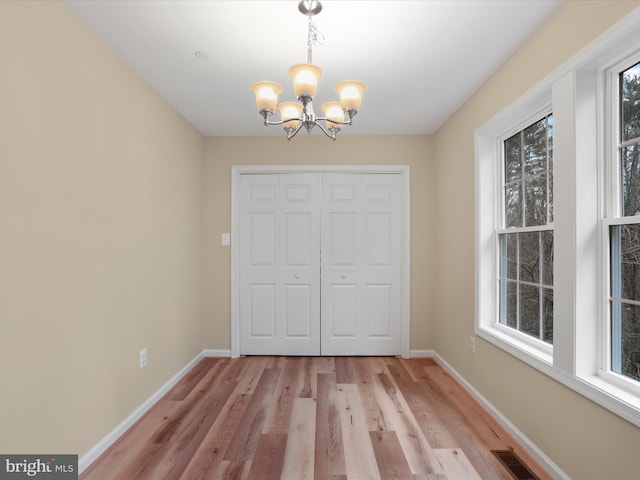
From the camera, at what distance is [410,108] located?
3.10 m

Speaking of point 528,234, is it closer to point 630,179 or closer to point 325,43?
point 630,179

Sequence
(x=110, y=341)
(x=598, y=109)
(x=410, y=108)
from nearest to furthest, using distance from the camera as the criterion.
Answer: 1. (x=598, y=109)
2. (x=110, y=341)
3. (x=410, y=108)

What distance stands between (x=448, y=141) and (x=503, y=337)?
6.33ft

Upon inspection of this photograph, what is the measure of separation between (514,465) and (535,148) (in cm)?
189

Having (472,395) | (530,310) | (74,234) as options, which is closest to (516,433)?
(472,395)

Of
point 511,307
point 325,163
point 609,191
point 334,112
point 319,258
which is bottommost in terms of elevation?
point 511,307

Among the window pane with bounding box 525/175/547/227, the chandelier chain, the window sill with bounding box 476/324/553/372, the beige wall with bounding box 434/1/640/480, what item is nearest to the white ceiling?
the chandelier chain

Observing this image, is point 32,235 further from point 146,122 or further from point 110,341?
point 146,122

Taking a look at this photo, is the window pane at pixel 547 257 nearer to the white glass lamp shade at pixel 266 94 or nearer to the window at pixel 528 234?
the window at pixel 528 234

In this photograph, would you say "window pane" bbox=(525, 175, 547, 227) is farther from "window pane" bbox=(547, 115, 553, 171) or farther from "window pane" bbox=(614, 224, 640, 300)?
"window pane" bbox=(614, 224, 640, 300)

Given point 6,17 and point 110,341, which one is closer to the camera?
point 6,17

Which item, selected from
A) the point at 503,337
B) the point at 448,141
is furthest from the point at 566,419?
the point at 448,141

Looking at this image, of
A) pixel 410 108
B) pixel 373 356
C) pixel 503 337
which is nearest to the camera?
pixel 503 337

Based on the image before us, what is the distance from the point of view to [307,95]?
167 cm
